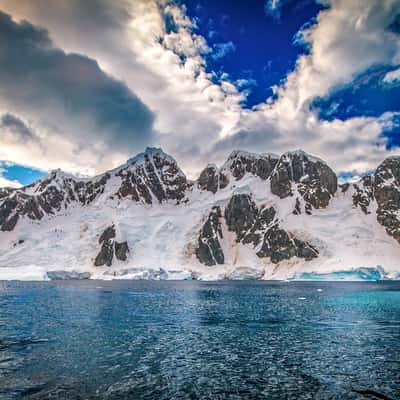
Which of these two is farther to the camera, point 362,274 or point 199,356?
point 362,274

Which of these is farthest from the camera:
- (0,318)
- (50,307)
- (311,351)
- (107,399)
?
(50,307)

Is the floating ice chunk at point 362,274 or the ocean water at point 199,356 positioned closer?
the ocean water at point 199,356

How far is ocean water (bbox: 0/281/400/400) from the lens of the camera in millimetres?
24078

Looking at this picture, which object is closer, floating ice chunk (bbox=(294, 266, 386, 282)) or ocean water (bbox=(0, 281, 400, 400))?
ocean water (bbox=(0, 281, 400, 400))

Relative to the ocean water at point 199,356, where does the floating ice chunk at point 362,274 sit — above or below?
above

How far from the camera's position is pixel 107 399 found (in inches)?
880

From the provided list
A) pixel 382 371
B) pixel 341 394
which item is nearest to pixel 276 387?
pixel 341 394

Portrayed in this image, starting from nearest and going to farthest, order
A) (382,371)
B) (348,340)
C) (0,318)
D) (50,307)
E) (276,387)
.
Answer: (276,387) → (382,371) → (348,340) → (0,318) → (50,307)

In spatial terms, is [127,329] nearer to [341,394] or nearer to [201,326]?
[201,326]

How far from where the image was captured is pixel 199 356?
33000mm

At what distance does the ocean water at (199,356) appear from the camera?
2408cm

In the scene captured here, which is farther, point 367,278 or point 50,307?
point 367,278

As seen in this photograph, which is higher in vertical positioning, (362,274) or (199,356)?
(362,274)

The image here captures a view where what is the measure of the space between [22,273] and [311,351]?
185 meters
